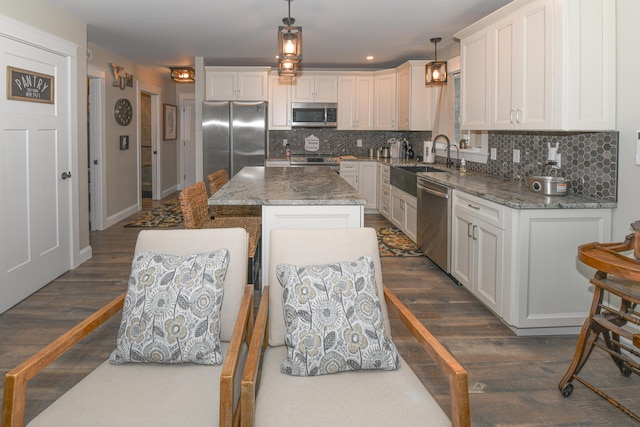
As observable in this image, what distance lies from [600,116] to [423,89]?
4.16 m

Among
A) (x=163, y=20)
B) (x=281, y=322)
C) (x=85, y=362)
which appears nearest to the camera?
(x=281, y=322)

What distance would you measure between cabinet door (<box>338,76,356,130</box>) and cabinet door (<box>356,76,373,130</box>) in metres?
0.06

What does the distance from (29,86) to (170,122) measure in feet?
20.2

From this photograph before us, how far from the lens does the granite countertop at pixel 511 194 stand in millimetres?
3023

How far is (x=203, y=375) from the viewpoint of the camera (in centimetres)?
179

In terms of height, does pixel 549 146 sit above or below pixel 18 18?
below

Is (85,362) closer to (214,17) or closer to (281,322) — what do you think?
(281,322)

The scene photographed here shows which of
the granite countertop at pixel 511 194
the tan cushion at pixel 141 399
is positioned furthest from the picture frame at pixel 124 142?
the tan cushion at pixel 141 399

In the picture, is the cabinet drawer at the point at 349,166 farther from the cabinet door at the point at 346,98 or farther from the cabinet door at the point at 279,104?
the cabinet door at the point at 279,104

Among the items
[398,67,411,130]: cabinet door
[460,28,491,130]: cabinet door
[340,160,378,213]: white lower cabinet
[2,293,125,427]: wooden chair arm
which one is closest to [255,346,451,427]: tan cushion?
[2,293,125,427]: wooden chair arm

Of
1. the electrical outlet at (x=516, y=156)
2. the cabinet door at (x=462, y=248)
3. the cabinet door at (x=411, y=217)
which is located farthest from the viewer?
the cabinet door at (x=411, y=217)

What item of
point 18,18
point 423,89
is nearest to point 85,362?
point 18,18

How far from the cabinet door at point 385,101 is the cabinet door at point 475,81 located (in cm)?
315

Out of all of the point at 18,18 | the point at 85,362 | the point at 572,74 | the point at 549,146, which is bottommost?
the point at 85,362
